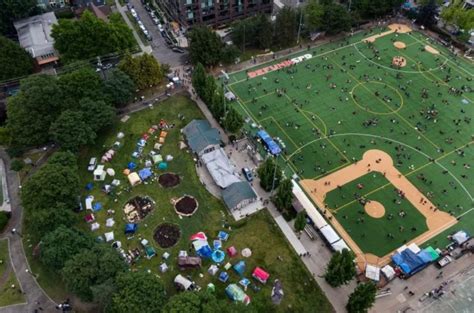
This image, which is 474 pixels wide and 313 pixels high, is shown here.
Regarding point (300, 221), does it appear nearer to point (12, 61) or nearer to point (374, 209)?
point (374, 209)

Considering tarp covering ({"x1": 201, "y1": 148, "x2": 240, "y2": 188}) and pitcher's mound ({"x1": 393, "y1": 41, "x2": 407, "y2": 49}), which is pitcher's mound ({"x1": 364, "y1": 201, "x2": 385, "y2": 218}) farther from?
pitcher's mound ({"x1": 393, "y1": 41, "x2": 407, "y2": 49})

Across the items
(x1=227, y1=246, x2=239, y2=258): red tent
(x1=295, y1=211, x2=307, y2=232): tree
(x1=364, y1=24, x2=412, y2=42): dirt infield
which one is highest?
(x1=364, y1=24, x2=412, y2=42): dirt infield

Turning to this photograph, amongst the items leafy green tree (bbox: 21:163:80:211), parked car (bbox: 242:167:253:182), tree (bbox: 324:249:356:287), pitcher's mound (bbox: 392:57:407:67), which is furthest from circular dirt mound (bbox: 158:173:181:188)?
pitcher's mound (bbox: 392:57:407:67)

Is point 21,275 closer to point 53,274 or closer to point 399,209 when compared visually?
point 53,274

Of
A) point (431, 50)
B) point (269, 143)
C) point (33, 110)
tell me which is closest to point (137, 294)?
point (269, 143)

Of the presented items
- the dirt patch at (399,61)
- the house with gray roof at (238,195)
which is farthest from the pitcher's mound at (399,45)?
the house with gray roof at (238,195)

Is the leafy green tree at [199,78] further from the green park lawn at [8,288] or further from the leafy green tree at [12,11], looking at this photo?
the leafy green tree at [12,11]
